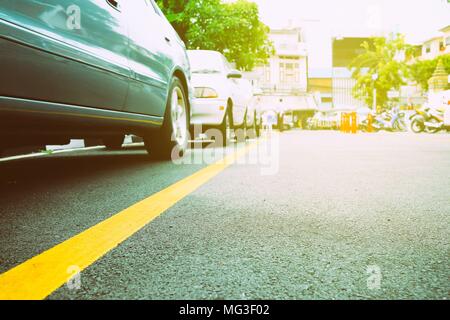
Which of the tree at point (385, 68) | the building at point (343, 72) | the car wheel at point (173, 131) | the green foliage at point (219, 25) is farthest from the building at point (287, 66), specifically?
the car wheel at point (173, 131)

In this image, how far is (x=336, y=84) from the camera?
54.7 meters

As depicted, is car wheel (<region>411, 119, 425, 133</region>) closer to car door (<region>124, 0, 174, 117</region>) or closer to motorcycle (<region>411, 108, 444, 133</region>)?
motorcycle (<region>411, 108, 444, 133</region>)

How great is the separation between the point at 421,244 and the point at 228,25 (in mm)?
15837

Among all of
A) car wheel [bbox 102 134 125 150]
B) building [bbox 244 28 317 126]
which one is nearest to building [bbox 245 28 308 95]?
building [bbox 244 28 317 126]

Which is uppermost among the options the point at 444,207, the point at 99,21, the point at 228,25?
the point at 228,25

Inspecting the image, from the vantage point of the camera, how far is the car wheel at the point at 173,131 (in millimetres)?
5242

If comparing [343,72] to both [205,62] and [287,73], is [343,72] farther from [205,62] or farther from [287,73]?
[205,62]

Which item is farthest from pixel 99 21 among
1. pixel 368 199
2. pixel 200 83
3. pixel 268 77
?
pixel 268 77

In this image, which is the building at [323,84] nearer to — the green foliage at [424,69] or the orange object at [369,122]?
the green foliage at [424,69]

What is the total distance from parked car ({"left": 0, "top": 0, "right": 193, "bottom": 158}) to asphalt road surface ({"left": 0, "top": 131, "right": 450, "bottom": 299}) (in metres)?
0.51

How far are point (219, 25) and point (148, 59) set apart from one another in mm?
12589

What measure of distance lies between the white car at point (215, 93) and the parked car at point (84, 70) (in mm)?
3323

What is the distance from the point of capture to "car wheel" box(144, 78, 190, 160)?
5.24 m
